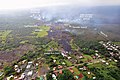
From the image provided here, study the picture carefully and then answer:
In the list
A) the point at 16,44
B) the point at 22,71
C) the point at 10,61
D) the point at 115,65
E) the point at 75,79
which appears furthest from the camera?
the point at 16,44

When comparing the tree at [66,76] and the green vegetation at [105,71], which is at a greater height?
the tree at [66,76]

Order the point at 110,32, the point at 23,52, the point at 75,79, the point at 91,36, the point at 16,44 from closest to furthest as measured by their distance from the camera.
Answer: the point at 75,79 → the point at 23,52 → the point at 16,44 → the point at 91,36 → the point at 110,32

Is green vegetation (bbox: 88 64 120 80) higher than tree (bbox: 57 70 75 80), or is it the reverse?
tree (bbox: 57 70 75 80)

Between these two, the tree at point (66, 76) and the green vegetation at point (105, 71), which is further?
the green vegetation at point (105, 71)

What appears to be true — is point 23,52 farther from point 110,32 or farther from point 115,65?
point 110,32

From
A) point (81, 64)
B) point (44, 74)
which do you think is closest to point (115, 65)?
point (81, 64)

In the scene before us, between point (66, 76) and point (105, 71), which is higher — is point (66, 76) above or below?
above

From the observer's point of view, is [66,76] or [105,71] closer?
[66,76]

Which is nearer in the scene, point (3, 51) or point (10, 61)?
point (10, 61)

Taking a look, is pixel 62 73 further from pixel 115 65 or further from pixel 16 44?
pixel 16 44

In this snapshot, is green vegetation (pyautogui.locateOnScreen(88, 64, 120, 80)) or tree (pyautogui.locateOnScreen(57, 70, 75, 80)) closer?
tree (pyautogui.locateOnScreen(57, 70, 75, 80))
